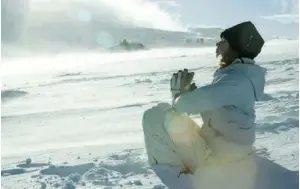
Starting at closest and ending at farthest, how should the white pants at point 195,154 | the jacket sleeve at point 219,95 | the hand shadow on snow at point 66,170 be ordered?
the jacket sleeve at point 219,95 < the white pants at point 195,154 < the hand shadow on snow at point 66,170

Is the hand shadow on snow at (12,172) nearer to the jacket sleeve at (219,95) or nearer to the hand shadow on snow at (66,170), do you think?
the hand shadow on snow at (66,170)

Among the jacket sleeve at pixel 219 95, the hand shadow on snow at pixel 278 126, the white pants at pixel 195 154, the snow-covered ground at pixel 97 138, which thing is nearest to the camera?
the jacket sleeve at pixel 219 95

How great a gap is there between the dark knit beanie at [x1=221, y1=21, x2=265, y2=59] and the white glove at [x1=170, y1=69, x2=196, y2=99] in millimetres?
333

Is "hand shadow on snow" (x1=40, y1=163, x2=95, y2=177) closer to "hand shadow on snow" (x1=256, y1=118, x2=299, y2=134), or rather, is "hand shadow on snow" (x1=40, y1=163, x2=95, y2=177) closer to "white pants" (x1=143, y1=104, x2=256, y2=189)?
"white pants" (x1=143, y1=104, x2=256, y2=189)

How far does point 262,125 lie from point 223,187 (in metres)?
2.17

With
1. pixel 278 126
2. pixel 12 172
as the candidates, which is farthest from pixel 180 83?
pixel 278 126

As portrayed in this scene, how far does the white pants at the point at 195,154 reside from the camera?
2691 millimetres

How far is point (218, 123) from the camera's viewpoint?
2.63 m

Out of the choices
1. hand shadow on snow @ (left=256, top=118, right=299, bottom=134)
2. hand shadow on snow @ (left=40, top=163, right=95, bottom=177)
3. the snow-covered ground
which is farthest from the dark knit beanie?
hand shadow on snow @ (left=256, top=118, right=299, bottom=134)

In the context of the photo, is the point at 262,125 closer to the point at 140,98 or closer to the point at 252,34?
the point at 252,34

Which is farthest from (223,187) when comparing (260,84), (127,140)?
(127,140)

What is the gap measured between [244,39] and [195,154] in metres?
0.79

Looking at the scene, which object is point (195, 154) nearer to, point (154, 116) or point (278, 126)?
point (154, 116)

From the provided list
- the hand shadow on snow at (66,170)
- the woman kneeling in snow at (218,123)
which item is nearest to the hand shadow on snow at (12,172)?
the hand shadow on snow at (66,170)
